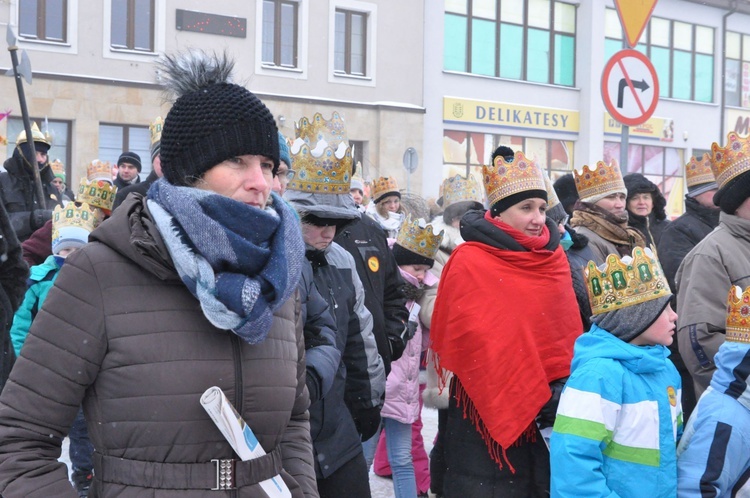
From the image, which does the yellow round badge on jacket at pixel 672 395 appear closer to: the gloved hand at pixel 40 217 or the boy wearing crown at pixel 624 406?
the boy wearing crown at pixel 624 406

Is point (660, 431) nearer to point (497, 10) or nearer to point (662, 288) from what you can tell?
point (662, 288)

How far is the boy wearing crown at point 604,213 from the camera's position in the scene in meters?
5.71

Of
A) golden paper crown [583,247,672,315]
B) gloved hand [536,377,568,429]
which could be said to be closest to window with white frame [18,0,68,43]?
gloved hand [536,377,568,429]

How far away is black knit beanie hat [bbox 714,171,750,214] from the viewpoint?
4.89 metres

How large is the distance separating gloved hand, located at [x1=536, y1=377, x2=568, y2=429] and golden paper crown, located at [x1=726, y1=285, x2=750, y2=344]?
80 cm

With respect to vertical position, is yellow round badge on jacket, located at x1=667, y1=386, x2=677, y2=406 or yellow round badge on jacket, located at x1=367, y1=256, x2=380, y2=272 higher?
yellow round badge on jacket, located at x1=367, y1=256, x2=380, y2=272

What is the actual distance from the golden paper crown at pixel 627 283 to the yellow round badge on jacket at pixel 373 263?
4.58 ft

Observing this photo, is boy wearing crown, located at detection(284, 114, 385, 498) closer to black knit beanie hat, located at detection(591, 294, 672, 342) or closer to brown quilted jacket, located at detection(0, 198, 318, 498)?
black knit beanie hat, located at detection(591, 294, 672, 342)

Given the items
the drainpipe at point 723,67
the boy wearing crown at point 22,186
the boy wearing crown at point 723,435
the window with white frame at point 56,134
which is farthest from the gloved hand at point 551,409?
the drainpipe at point 723,67

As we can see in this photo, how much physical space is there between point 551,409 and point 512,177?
109 cm

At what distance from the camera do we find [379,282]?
16.7 feet

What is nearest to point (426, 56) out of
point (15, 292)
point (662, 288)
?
point (15, 292)

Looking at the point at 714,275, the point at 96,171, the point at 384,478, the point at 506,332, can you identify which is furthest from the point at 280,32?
the point at 506,332

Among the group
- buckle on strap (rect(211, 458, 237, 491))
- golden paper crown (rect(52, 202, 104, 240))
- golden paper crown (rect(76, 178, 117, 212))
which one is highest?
golden paper crown (rect(76, 178, 117, 212))
